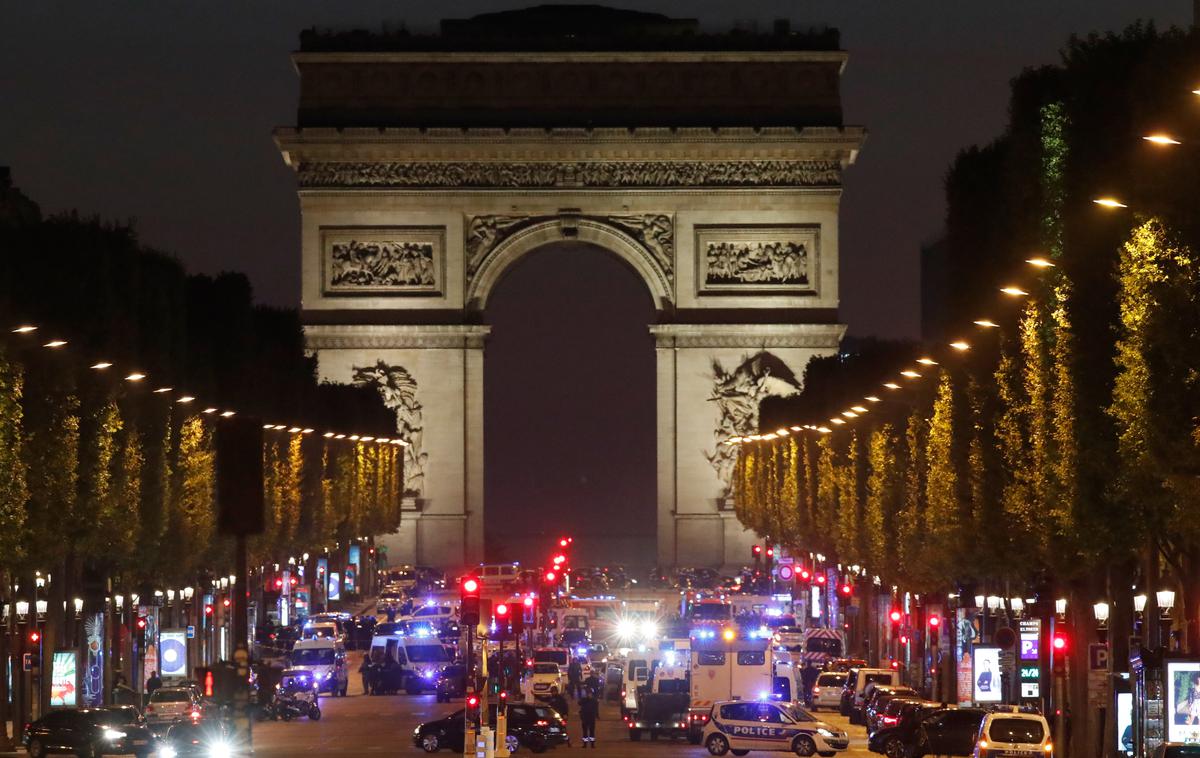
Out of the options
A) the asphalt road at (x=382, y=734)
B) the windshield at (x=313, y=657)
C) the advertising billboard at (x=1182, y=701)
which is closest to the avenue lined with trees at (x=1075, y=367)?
the advertising billboard at (x=1182, y=701)

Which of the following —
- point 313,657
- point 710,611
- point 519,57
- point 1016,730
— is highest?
point 519,57

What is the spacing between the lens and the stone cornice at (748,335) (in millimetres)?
104312

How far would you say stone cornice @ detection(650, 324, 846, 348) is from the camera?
104 metres

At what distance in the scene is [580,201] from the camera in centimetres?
10362

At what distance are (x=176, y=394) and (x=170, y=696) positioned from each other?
42.4ft

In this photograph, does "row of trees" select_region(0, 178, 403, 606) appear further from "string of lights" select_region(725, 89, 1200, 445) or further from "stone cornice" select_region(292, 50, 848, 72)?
"stone cornice" select_region(292, 50, 848, 72)

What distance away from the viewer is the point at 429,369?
10500 cm

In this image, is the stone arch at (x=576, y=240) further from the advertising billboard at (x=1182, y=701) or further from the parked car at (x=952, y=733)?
the advertising billboard at (x=1182, y=701)

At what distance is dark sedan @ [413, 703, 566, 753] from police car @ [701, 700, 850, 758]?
253 cm

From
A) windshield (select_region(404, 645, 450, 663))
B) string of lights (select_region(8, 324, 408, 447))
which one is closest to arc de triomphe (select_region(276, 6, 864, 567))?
string of lights (select_region(8, 324, 408, 447))

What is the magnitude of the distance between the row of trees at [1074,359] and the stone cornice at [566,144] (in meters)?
39.6

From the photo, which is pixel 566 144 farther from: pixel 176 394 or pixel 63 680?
pixel 63 680

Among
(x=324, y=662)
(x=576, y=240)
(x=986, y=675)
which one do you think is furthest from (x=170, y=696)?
(x=576, y=240)

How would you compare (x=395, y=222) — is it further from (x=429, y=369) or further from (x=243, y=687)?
(x=243, y=687)
